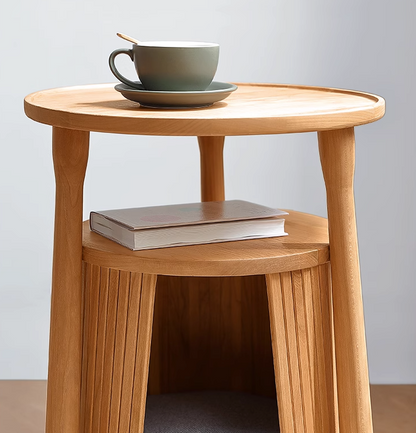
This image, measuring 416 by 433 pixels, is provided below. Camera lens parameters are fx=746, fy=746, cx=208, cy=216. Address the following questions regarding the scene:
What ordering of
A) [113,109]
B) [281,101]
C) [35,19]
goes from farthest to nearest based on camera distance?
[35,19] < [281,101] < [113,109]

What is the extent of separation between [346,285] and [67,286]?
0.43 metres

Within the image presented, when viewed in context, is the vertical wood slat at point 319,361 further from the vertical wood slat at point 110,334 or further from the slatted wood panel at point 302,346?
the vertical wood slat at point 110,334

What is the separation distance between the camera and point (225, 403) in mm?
1515

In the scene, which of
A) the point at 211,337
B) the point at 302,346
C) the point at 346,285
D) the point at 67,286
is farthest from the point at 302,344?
the point at 211,337

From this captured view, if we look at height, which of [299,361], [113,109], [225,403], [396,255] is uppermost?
[113,109]

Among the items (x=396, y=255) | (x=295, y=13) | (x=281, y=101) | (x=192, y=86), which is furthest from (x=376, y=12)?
(x=192, y=86)

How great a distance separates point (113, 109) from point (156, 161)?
2.83 feet

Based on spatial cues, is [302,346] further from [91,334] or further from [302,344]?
[91,334]

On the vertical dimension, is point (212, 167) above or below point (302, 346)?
above

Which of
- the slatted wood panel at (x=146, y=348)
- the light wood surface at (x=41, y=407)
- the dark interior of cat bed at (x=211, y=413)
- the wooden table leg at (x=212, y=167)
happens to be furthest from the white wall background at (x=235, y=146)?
the slatted wood panel at (x=146, y=348)

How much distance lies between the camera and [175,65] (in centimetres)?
106

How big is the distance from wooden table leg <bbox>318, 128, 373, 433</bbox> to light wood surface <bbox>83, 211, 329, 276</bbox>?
39mm

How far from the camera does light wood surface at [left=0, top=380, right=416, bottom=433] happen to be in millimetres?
1694

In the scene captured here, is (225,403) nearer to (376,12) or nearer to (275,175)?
(275,175)
